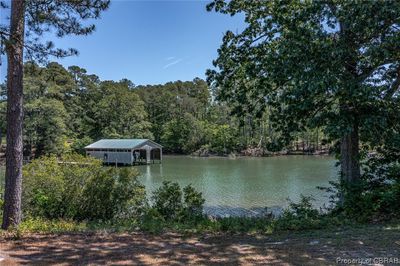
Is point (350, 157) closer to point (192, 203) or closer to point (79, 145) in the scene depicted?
point (192, 203)

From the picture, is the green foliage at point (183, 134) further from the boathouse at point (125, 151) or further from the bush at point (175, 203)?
the bush at point (175, 203)

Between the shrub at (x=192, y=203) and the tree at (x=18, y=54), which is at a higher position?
the tree at (x=18, y=54)

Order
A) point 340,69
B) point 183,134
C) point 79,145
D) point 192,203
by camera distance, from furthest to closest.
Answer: point 183,134, point 79,145, point 192,203, point 340,69

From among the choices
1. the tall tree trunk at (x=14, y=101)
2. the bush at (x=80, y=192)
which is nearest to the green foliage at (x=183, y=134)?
the bush at (x=80, y=192)

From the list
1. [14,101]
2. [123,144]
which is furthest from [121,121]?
[14,101]

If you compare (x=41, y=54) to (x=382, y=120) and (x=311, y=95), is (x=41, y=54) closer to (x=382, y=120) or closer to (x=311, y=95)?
(x=311, y=95)

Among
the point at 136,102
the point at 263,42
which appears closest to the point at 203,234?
the point at 263,42

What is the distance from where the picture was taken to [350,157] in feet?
23.0

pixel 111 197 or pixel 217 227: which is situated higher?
pixel 111 197

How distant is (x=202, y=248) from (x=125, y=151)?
30994mm

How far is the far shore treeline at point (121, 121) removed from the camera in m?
36.7

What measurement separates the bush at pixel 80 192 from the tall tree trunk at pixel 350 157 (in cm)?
463

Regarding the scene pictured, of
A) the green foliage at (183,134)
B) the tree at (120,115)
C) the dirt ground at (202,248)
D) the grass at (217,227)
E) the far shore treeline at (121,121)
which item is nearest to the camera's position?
the dirt ground at (202,248)


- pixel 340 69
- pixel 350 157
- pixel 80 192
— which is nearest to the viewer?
pixel 340 69
